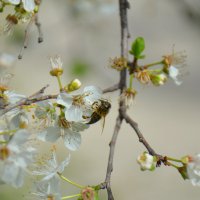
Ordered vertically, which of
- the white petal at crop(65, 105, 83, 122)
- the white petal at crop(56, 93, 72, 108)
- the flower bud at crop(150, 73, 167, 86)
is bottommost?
the white petal at crop(65, 105, 83, 122)

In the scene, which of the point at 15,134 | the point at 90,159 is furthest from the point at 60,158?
the point at 15,134

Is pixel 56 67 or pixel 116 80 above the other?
pixel 116 80

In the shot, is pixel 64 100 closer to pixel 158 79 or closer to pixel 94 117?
pixel 94 117

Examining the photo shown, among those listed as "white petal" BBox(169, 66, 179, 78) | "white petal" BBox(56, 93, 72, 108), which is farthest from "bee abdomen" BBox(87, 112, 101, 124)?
"white petal" BBox(169, 66, 179, 78)

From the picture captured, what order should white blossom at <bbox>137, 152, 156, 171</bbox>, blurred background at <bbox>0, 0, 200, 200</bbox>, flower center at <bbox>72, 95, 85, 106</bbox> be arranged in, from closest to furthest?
white blossom at <bbox>137, 152, 156, 171</bbox> → flower center at <bbox>72, 95, 85, 106</bbox> → blurred background at <bbox>0, 0, 200, 200</bbox>

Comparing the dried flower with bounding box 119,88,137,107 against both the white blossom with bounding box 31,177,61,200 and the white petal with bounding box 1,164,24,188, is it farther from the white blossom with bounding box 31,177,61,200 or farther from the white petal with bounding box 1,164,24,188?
the white petal with bounding box 1,164,24,188

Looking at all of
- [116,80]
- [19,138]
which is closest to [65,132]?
[19,138]

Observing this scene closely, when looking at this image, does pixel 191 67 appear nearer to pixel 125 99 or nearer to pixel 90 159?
pixel 90 159
